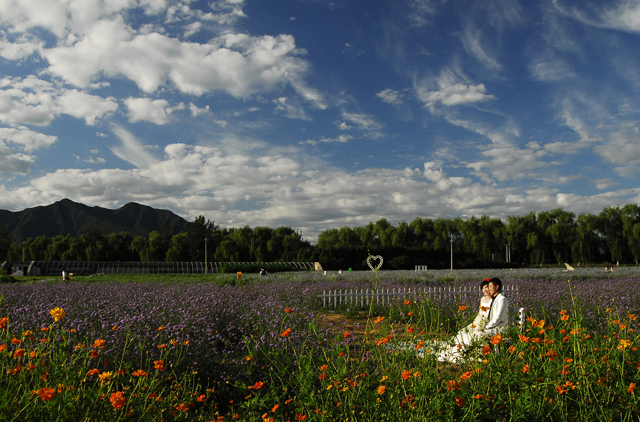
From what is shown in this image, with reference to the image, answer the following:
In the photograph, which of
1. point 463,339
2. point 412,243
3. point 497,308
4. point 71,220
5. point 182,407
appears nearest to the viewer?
point 182,407

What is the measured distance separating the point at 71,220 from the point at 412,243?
518ft

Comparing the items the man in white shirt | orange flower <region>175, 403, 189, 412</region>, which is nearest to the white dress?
the man in white shirt

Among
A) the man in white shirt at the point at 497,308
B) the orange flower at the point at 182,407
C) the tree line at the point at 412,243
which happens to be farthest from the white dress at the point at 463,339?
the tree line at the point at 412,243

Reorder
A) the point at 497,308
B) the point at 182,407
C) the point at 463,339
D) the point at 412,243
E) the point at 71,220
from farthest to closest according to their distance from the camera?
the point at 71,220
the point at 412,243
the point at 497,308
the point at 463,339
the point at 182,407

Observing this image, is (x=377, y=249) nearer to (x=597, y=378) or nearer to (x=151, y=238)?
(x=151, y=238)

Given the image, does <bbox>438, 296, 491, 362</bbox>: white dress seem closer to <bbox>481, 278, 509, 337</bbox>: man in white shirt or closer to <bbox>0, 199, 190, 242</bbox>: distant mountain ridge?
<bbox>481, 278, 509, 337</bbox>: man in white shirt

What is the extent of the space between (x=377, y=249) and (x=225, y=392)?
42.5 m

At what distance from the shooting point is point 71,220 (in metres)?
174

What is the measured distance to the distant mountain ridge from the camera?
160m

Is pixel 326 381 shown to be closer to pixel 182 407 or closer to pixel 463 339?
pixel 182 407

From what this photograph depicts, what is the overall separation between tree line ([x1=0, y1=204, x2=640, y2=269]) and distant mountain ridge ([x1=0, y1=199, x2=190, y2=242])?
88.7 m

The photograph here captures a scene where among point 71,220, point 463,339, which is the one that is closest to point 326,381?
point 463,339

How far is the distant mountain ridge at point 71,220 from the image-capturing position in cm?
15988

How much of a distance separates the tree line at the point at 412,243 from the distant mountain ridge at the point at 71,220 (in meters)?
88.7
